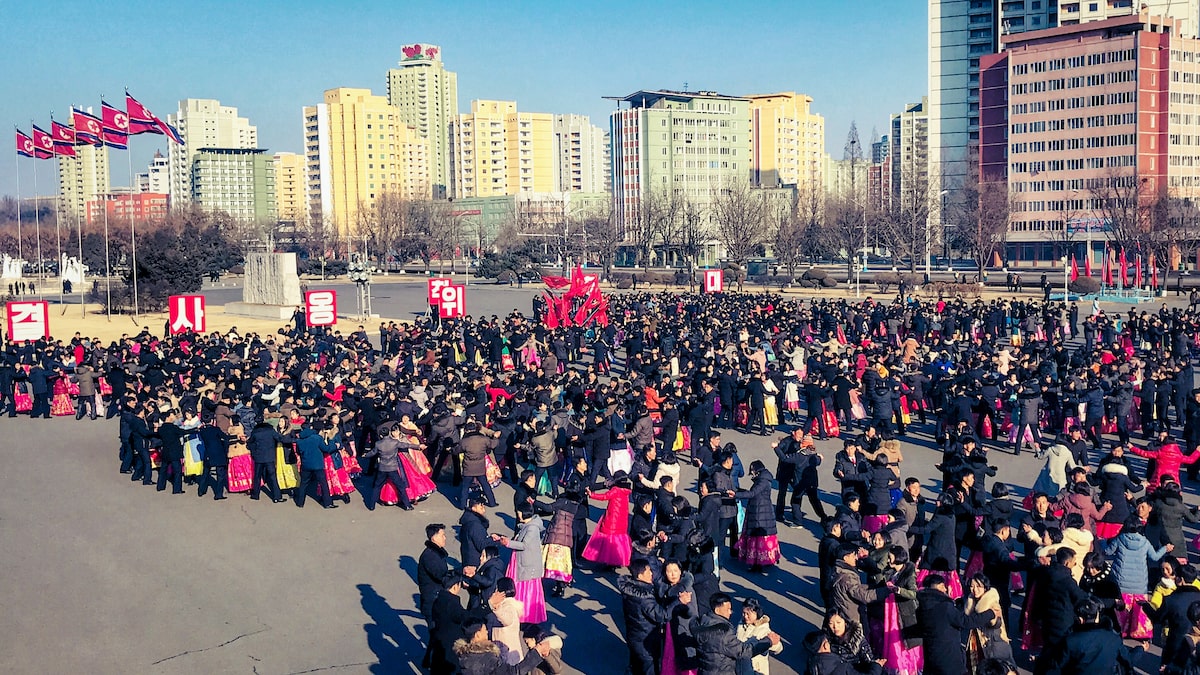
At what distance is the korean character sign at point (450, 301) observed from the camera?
34000mm

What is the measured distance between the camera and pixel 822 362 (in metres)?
22.8

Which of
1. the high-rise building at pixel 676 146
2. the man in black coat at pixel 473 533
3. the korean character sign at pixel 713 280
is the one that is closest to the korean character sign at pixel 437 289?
the korean character sign at pixel 713 280

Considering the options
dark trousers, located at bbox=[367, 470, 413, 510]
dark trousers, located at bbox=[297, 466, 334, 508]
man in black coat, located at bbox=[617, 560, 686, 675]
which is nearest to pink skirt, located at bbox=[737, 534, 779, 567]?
man in black coat, located at bbox=[617, 560, 686, 675]

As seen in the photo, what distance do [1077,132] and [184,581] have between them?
316 feet

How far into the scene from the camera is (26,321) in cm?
2836

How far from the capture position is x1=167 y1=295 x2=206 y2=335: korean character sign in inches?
1222

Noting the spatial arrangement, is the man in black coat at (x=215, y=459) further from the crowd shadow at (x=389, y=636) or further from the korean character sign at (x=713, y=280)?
the korean character sign at (x=713, y=280)

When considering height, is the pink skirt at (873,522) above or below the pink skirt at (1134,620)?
above

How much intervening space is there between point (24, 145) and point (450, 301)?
24.9m

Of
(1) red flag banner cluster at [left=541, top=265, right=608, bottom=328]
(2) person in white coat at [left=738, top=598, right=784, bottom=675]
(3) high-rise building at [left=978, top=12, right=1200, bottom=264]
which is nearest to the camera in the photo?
(2) person in white coat at [left=738, top=598, right=784, bottom=675]

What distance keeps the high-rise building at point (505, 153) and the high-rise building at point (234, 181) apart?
1301 inches

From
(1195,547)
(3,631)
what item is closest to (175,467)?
(3,631)

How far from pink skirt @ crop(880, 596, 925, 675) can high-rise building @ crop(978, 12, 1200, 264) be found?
85084mm

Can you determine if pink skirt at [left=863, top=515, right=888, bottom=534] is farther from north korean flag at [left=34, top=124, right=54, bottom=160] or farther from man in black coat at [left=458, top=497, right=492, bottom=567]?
north korean flag at [left=34, top=124, right=54, bottom=160]
